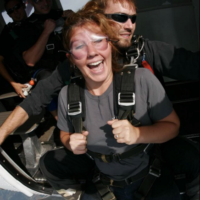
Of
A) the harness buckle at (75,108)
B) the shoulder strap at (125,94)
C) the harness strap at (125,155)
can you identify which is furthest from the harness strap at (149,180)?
the harness buckle at (75,108)

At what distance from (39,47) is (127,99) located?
166 cm

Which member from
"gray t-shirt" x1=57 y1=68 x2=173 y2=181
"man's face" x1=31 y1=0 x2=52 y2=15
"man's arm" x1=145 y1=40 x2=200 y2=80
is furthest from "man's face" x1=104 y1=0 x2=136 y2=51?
"man's face" x1=31 y1=0 x2=52 y2=15

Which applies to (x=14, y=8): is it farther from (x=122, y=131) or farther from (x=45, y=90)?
(x=122, y=131)

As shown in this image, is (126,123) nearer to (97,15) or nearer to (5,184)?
(97,15)

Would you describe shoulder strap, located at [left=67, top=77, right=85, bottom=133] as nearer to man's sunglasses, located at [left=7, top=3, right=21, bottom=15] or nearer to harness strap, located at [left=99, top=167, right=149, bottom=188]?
harness strap, located at [left=99, top=167, right=149, bottom=188]

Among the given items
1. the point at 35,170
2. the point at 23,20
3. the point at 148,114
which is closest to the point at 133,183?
the point at 148,114

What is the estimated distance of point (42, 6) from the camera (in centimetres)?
261

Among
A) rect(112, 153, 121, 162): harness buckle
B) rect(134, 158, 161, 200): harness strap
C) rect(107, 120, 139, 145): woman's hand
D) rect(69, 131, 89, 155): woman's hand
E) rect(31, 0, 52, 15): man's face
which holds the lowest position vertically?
rect(134, 158, 161, 200): harness strap

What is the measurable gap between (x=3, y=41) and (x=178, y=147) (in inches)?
97.7

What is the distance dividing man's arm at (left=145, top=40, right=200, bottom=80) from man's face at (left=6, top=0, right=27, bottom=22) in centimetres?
203

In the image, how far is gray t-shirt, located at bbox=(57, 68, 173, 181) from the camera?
4.05ft

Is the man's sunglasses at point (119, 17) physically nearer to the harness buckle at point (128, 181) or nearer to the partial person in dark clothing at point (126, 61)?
the partial person in dark clothing at point (126, 61)

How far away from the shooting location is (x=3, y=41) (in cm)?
274

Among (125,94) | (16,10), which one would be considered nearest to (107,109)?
(125,94)
